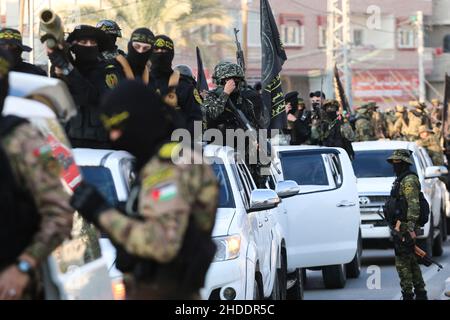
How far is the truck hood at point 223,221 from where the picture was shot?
32.2 ft

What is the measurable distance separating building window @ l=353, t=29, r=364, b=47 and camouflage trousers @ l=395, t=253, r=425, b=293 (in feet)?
192

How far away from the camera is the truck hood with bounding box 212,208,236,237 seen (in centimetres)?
981

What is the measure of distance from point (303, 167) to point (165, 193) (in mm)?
11303

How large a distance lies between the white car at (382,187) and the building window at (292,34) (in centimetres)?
4530

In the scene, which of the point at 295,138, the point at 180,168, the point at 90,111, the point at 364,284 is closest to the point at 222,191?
the point at 90,111

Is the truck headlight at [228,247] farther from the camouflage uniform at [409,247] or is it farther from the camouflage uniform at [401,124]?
the camouflage uniform at [401,124]

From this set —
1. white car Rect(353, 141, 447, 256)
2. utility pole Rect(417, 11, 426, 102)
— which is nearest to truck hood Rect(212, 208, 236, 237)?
white car Rect(353, 141, 447, 256)

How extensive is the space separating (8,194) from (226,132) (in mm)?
8973

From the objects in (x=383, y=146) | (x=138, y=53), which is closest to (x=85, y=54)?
(x=138, y=53)

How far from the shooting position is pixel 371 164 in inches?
827

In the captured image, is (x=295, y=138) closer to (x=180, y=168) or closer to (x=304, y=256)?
(x=304, y=256)

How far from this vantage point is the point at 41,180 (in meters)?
5.42

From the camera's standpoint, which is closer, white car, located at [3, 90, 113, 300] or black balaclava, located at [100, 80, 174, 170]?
black balaclava, located at [100, 80, 174, 170]

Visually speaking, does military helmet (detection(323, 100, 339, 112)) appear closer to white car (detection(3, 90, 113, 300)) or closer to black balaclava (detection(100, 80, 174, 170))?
white car (detection(3, 90, 113, 300))
